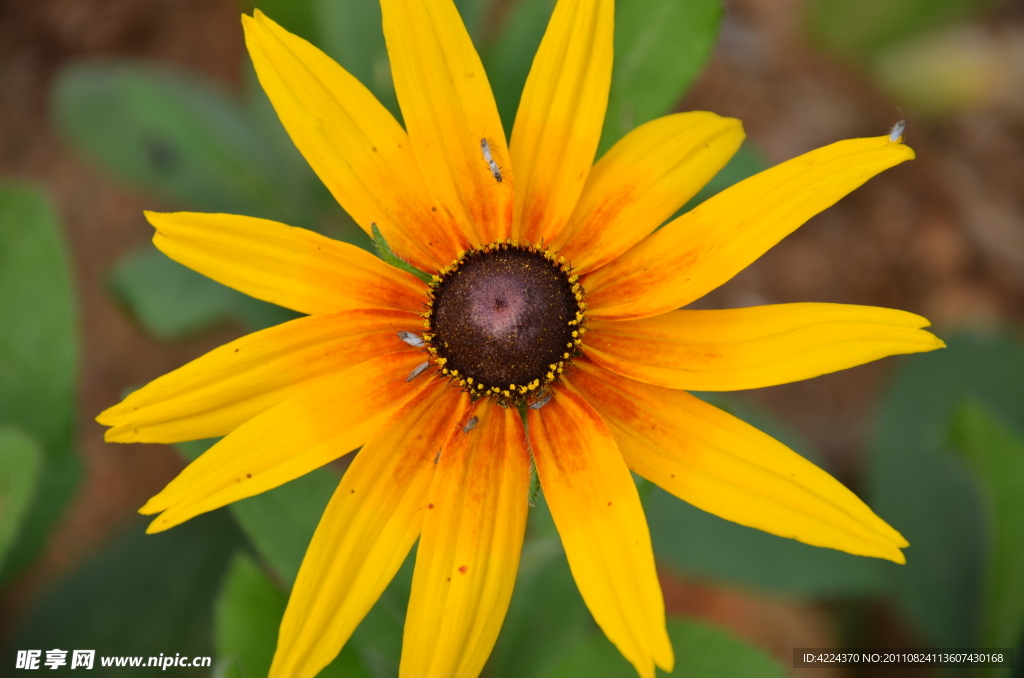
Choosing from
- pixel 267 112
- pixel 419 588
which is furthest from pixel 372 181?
pixel 267 112

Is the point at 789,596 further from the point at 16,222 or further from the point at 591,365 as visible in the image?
the point at 16,222

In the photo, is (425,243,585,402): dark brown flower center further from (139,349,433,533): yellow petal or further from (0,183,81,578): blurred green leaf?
(0,183,81,578): blurred green leaf

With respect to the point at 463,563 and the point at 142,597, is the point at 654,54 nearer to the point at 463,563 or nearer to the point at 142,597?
the point at 463,563

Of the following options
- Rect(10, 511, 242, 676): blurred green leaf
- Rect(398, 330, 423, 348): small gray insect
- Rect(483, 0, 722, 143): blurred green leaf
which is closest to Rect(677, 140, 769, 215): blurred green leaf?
Rect(483, 0, 722, 143): blurred green leaf

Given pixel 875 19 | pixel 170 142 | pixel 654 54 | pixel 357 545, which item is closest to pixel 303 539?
pixel 357 545

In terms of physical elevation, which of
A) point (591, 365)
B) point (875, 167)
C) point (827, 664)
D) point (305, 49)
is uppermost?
point (305, 49)

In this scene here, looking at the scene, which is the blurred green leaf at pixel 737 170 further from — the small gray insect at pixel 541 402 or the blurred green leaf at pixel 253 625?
the blurred green leaf at pixel 253 625

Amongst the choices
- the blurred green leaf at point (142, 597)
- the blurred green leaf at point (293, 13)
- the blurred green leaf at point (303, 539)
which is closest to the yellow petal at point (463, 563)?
the blurred green leaf at point (303, 539)
